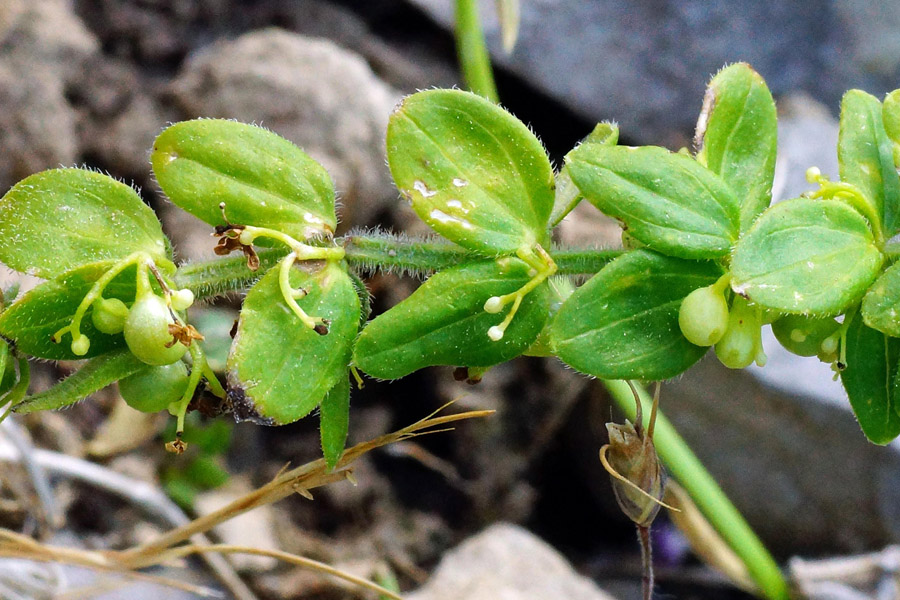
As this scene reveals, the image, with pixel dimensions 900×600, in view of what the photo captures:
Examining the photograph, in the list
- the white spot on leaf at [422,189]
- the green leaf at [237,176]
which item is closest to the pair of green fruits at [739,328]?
the white spot on leaf at [422,189]

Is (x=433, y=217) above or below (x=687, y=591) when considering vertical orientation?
above

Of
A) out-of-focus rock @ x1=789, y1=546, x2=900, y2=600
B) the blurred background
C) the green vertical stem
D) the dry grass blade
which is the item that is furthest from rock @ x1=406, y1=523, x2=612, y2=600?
the green vertical stem

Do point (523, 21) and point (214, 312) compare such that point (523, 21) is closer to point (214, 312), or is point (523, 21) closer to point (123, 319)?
point (214, 312)

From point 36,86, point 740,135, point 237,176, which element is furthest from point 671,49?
point 237,176

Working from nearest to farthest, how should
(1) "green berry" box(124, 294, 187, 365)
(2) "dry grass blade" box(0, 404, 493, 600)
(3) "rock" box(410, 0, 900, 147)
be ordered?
(1) "green berry" box(124, 294, 187, 365) < (2) "dry grass blade" box(0, 404, 493, 600) < (3) "rock" box(410, 0, 900, 147)

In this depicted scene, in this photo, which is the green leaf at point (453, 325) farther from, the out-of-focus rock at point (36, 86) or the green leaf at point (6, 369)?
the out-of-focus rock at point (36, 86)

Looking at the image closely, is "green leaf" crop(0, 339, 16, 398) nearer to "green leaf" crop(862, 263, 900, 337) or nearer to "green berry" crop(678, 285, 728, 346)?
"green berry" crop(678, 285, 728, 346)

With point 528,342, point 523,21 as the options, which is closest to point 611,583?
point 523,21
